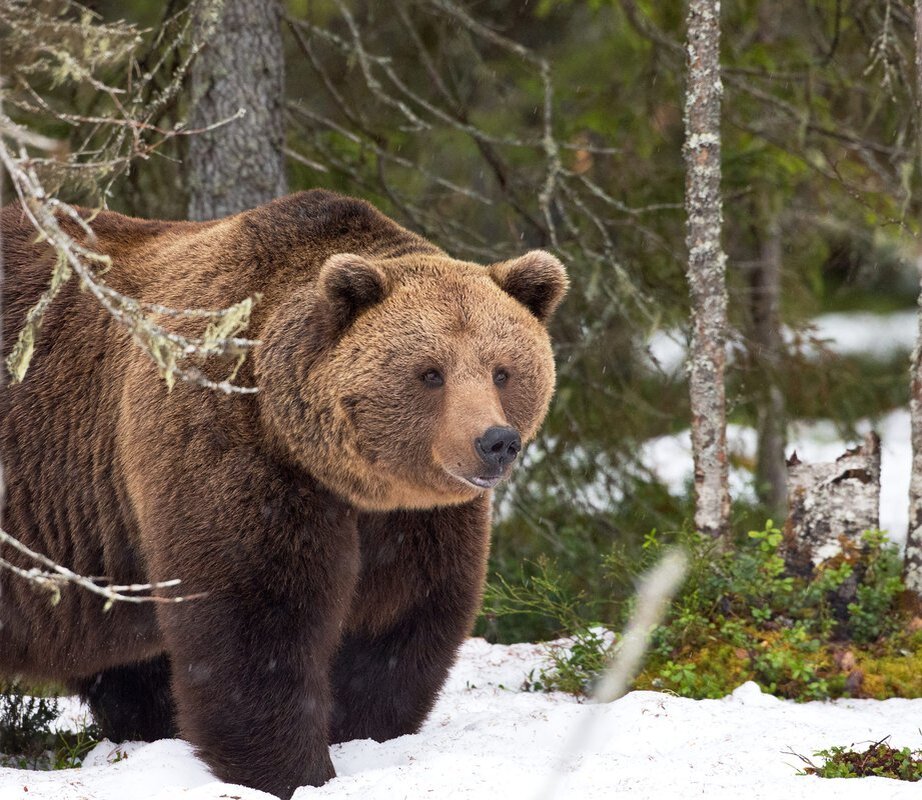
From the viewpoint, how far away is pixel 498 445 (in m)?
4.15

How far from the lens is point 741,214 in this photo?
8.92 meters

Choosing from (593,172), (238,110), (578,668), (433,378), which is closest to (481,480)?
(433,378)

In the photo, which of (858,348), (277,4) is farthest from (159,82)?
(858,348)

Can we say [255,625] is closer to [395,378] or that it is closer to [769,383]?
[395,378]

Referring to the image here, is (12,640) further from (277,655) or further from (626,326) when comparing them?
(626,326)

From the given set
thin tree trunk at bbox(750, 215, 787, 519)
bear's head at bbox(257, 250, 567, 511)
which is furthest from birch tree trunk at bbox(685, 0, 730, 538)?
thin tree trunk at bbox(750, 215, 787, 519)

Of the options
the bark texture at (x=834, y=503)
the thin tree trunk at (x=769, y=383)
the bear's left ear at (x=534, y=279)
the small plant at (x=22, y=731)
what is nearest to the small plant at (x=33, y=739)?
the small plant at (x=22, y=731)

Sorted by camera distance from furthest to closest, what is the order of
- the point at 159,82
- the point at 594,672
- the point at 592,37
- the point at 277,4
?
the point at 592,37, the point at 159,82, the point at 277,4, the point at 594,672

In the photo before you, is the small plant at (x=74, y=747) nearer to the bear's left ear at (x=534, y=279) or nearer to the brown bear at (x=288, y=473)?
the brown bear at (x=288, y=473)

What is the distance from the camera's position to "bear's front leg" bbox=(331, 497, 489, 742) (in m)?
4.95

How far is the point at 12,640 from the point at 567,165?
5.14 meters

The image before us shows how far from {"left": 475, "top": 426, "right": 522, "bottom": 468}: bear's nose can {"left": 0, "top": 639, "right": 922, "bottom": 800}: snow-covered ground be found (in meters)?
1.06

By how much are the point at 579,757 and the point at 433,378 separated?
156 cm

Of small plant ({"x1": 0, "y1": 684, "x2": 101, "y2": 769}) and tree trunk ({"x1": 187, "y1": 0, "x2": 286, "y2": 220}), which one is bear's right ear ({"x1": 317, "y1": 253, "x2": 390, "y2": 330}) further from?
tree trunk ({"x1": 187, "y1": 0, "x2": 286, "y2": 220})
